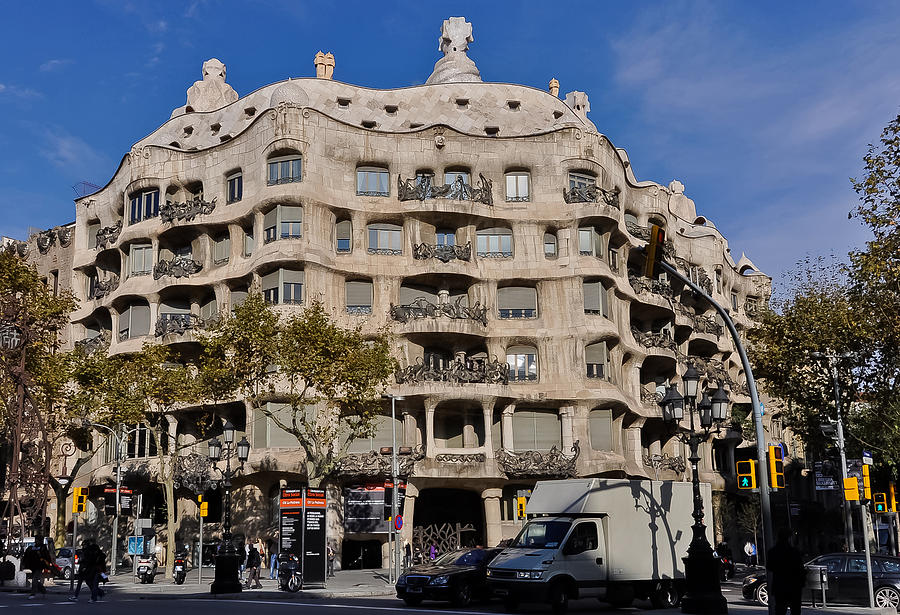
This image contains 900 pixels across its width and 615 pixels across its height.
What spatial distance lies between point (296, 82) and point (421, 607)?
1566 inches

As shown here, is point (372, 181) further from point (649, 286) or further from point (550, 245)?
point (649, 286)

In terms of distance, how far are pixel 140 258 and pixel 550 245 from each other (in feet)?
72.8

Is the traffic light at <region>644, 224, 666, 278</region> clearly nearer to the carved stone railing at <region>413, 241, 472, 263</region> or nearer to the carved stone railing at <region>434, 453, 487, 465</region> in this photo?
the carved stone railing at <region>434, 453, 487, 465</region>

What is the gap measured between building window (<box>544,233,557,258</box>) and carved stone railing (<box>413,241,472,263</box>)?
420cm

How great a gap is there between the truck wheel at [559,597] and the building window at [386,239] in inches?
1171

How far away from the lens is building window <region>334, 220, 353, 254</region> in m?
48.9

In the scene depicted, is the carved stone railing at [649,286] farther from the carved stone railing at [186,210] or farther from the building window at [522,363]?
the carved stone railing at [186,210]

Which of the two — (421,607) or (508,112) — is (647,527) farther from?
(508,112)

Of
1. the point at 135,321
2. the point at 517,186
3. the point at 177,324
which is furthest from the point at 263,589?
the point at 517,186

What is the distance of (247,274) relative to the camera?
4784 cm

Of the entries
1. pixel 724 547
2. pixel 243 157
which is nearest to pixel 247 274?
pixel 243 157

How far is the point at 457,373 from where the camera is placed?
4653 cm

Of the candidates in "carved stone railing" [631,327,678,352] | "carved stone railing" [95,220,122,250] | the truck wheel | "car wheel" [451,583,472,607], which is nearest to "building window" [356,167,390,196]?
"carved stone railing" [95,220,122,250]

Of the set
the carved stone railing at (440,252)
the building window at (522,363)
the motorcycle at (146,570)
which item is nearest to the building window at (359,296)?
the carved stone railing at (440,252)
